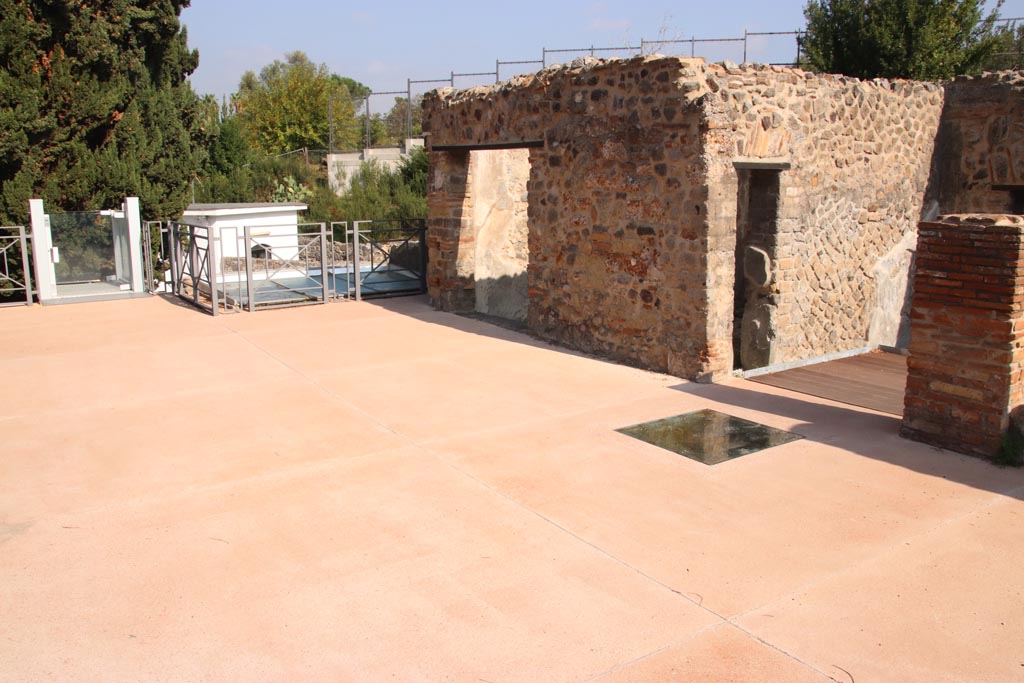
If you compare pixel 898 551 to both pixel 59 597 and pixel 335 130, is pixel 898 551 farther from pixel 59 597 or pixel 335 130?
pixel 335 130

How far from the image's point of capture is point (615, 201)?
8.63m

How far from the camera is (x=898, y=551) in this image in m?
4.52

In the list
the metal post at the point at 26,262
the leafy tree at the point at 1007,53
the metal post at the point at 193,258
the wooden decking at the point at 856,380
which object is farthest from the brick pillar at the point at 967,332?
the leafy tree at the point at 1007,53

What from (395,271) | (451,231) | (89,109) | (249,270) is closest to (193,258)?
(249,270)

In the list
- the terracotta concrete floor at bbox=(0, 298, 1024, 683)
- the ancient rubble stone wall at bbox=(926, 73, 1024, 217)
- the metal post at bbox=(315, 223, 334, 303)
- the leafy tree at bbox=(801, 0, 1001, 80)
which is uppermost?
the leafy tree at bbox=(801, 0, 1001, 80)

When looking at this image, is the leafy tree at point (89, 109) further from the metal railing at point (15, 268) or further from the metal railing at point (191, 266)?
the metal railing at point (191, 266)

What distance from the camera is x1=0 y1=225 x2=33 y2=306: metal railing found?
12492mm

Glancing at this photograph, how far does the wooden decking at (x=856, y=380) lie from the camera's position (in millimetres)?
7359

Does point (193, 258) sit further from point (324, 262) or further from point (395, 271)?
point (395, 271)

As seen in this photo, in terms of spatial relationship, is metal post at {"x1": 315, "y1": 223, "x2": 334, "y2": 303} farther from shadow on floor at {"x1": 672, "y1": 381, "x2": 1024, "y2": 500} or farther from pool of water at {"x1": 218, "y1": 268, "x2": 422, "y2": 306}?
shadow on floor at {"x1": 672, "y1": 381, "x2": 1024, "y2": 500}

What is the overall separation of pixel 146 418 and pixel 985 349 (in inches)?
255

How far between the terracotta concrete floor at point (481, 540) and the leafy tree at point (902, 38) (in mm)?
13711

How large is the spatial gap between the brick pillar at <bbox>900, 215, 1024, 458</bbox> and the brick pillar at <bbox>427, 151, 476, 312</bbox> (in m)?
6.82

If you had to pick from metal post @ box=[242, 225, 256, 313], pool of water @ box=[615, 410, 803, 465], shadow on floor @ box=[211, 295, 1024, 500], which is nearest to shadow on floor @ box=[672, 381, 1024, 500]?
shadow on floor @ box=[211, 295, 1024, 500]
